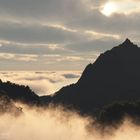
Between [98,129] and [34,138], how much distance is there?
105 feet

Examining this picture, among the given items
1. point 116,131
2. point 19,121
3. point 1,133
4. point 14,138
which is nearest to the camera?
point 14,138

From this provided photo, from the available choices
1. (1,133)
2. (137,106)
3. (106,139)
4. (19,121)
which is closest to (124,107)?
(137,106)

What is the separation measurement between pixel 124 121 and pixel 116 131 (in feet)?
24.6

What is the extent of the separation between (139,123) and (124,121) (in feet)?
13.0

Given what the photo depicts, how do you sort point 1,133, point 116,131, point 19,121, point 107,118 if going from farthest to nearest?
1. point 19,121
2. point 107,118
3. point 116,131
4. point 1,133

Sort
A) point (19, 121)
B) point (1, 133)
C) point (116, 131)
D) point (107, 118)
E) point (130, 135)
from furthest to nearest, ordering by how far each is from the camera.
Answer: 1. point (19, 121)
2. point (107, 118)
3. point (116, 131)
4. point (130, 135)
5. point (1, 133)

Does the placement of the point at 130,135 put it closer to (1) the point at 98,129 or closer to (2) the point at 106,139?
(2) the point at 106,139

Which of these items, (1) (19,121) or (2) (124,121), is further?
(1) (19,121)

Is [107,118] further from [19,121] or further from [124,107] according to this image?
[19,121]

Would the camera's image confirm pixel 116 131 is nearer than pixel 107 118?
Yes

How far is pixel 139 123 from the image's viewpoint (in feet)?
445

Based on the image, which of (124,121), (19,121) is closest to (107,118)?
(124,121)

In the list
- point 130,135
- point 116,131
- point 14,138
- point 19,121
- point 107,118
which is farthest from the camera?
point 19,121

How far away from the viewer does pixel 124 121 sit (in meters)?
136
